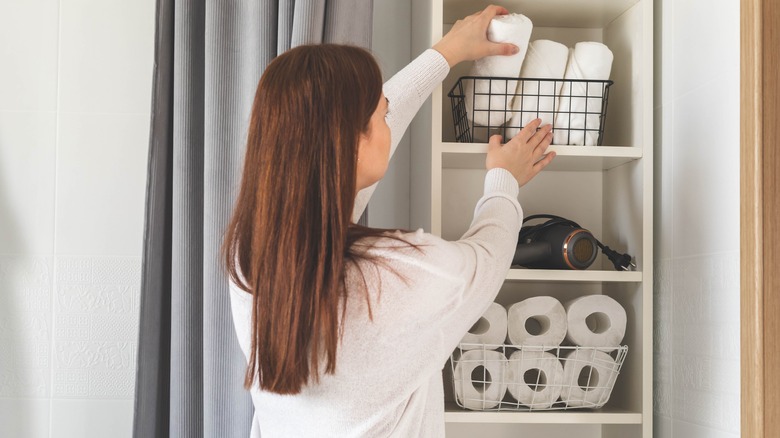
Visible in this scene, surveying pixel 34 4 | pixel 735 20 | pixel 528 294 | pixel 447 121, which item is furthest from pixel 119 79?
pixel 735 20

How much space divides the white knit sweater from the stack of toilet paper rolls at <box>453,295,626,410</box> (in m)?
0.25

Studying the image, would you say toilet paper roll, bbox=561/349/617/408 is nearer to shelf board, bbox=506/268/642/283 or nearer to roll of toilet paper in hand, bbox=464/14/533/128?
shelf board, bbox=506/268/642/283

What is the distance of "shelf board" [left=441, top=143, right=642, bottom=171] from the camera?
4.58ft

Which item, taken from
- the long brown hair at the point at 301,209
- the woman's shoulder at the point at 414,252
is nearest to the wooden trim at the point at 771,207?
the woman's shoulder at the point at 414,252

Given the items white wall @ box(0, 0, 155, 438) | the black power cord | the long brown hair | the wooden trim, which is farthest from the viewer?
white wall @ box(0, 0, 155, 438)

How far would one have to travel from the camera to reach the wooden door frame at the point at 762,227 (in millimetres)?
1098

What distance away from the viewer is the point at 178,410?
4.53 feet

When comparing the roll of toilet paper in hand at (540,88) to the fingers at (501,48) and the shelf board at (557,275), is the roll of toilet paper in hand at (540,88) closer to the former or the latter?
the fingers at (501,48)

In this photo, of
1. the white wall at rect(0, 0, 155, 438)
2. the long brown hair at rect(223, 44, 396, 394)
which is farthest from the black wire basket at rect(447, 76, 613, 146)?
the white wall at rect(0, 0, 155, 438)

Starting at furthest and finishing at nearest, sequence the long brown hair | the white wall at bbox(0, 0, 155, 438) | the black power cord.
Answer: the white wall at bbox(0, 0, 155, 438) < the black power cord < the long brown hair

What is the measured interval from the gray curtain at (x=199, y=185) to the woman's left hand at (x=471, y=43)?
0.15 m

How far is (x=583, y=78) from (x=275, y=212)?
0.67 meters

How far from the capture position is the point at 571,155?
1.41m

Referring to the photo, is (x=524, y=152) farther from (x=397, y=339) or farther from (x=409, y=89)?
(x=397, y=339)
